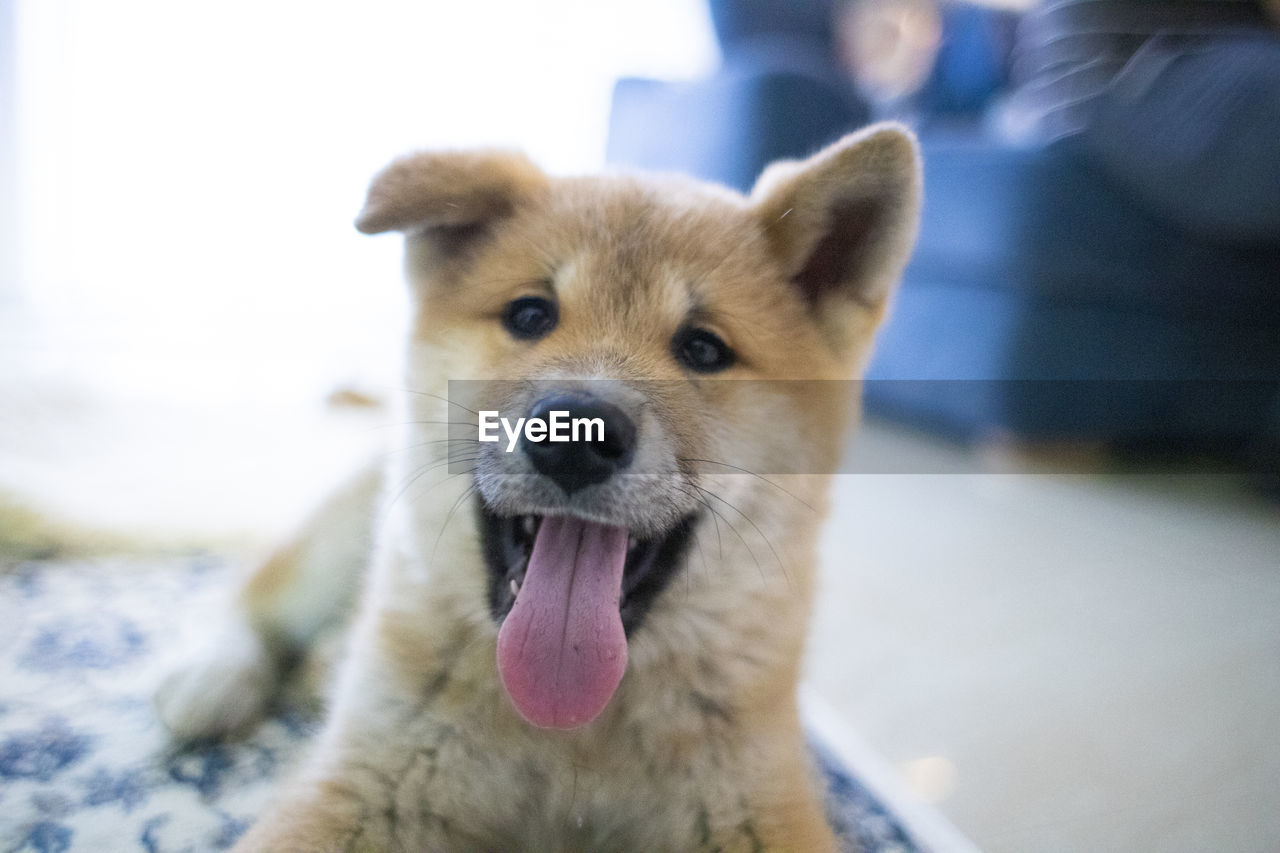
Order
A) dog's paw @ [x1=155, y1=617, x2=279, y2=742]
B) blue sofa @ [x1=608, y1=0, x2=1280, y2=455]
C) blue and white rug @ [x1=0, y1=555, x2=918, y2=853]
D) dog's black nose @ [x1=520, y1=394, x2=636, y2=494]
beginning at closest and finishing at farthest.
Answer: dog's black nose @ [x1=520, y1=394, x2=636, y2=494], blue and white rug @ [x1=0, y1=555, x2=918, y2=853], dog's paw @ [x1=155, y1=617, x2=279, y2=742], blue sofa @ [x1=608, y1=0, x2=1280, y2=455]

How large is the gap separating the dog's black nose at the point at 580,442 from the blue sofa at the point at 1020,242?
82 cm

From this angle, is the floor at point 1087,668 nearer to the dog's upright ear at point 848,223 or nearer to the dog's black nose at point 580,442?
the dog's upright ear at point 848,223

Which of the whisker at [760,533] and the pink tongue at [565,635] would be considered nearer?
the pink tongue at [565,635]

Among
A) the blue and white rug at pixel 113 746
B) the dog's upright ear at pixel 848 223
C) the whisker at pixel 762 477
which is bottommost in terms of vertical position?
the blue and white rug at pixel 113 746

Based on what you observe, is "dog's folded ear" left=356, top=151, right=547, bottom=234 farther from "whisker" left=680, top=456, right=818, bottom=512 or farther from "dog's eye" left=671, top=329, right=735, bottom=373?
"whisker" left=680, top=456, right=818, bottom=512

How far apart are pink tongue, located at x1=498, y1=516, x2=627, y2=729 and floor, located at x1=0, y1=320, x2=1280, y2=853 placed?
1.36ft

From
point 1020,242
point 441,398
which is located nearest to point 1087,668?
point 441,398

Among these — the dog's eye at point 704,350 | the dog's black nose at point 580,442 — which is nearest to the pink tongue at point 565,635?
the dog's black nose at point 580,442

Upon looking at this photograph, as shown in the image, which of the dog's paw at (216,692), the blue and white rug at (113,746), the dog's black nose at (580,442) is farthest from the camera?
the dog's paw at (216,692)

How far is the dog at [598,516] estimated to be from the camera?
0.85m

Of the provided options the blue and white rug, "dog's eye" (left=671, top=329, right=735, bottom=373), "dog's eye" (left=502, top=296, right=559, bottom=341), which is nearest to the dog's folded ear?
"dog's eye" (left=502, top=296, right=559, bottom=341)

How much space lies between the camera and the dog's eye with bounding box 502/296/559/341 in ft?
3.24

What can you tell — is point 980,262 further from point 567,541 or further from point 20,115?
point 20,115

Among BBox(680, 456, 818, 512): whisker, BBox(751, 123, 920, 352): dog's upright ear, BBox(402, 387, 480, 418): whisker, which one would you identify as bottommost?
BBox(680, 456, 818, 512): whisker
